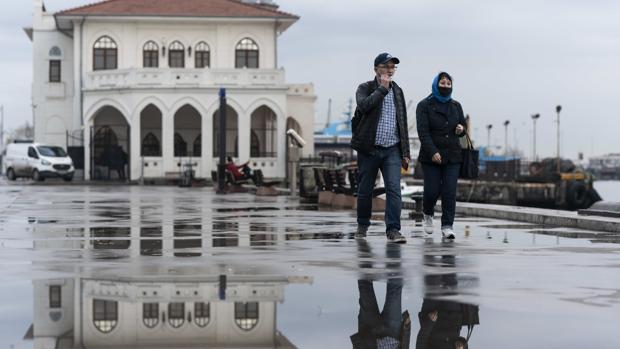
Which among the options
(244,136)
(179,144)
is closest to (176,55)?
(179,144)

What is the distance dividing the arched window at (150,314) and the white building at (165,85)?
52155 mm

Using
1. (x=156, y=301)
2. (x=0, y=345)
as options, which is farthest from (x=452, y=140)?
(x=0, y=345)

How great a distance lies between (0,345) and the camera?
586cm

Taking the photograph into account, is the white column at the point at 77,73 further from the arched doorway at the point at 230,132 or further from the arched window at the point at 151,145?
the arched doorway at the point at 230,132

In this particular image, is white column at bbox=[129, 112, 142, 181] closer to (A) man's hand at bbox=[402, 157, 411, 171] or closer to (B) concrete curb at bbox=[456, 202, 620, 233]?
(B) concrete curb at bbox=[456, 202, 620, 233]

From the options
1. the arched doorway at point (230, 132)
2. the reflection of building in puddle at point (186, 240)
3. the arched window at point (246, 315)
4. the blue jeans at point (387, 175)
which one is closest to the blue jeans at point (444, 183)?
the blue jeans at point (387, 175)

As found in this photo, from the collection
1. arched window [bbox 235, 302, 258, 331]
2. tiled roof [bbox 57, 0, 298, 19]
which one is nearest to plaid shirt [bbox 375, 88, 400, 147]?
arched window [bbox 235, 302, 258, 331]

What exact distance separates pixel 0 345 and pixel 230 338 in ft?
3.93

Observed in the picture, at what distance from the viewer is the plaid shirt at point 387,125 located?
13266 millimetres

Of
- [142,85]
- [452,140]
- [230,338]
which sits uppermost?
[142,85]

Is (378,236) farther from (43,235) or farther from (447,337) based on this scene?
(447,337)

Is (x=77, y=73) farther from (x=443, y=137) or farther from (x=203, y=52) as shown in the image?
(x=443, y=137)

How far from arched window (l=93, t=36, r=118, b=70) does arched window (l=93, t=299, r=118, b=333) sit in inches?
2276

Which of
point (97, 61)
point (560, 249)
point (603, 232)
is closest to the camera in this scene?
point (560, 249)
